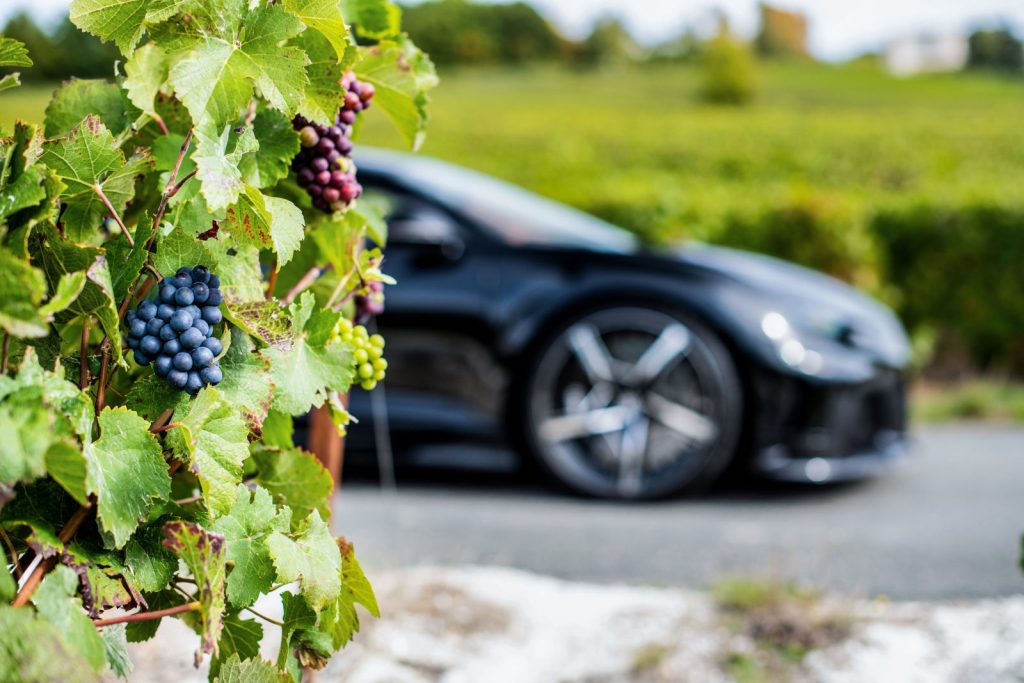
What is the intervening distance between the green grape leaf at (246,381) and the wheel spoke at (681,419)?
3250 mm

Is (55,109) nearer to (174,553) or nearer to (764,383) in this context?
(174,553)

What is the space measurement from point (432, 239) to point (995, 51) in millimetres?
38481

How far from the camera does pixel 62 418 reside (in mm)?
1006

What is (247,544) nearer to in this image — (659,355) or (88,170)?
(88,170)

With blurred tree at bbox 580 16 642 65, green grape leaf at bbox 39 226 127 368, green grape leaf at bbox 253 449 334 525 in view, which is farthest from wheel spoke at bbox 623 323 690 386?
blurred tree at bbox 580 16 642 65

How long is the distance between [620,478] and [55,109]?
131 inches

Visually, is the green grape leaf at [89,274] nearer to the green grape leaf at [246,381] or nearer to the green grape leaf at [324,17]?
the green grape leaf at [246,381]

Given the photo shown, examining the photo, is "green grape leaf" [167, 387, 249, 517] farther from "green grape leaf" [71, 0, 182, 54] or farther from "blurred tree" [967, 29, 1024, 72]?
"blurred tree" [967, 29, 1024, 72]

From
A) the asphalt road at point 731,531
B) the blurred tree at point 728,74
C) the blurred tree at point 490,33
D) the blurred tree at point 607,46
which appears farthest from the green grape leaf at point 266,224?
the blurred tree at point 607,46

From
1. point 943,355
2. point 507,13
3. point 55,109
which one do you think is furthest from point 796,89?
point 55,109

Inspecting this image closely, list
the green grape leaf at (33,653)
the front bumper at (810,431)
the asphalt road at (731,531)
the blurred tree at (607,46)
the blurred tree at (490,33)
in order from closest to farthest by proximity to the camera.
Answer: the green grape leaf at (33,653) → the asphalt road at (731,531) → the front bumper at (810,431) → the blurred tree at (490,33) → the blurred tree at (607,46)

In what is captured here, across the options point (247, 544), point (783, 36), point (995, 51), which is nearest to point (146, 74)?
point (247, 544)

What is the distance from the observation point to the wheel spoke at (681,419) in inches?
172

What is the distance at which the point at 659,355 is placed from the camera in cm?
441
